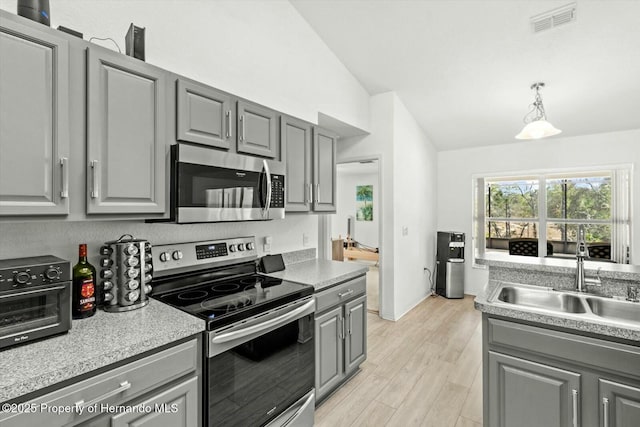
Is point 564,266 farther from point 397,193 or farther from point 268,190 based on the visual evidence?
point 397,193

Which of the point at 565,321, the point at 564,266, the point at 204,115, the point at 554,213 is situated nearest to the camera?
the point at 565,321

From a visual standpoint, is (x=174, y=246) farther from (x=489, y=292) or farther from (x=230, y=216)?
(x=489, y=292)

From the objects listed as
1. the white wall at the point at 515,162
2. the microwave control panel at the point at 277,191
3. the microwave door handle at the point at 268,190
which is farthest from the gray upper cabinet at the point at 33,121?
the white wall at the point at 515,162

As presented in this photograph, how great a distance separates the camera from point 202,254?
2.08m

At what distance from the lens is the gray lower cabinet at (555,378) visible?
135cm

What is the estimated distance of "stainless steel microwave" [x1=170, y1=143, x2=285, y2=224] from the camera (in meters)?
1.65

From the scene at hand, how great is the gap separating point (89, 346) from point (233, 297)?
2.36ft

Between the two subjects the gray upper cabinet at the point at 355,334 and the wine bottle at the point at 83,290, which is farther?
the gray upper cabinet at the point at 355,334

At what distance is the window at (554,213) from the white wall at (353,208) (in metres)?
3.34

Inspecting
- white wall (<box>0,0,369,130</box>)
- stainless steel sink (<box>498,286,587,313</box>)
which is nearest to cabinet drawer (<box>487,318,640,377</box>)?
stainless steel sink (<box>498,286,587,313</box>)

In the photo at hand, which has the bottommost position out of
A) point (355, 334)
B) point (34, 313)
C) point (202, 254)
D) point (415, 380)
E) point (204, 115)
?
point (415, 380)

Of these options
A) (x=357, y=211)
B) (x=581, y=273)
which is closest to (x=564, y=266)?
(x=581, y=273)

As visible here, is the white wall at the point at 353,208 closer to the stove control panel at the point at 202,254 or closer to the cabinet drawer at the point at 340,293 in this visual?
the cabinet drawer at the point at 340,293

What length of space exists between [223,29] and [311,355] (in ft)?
8.05
